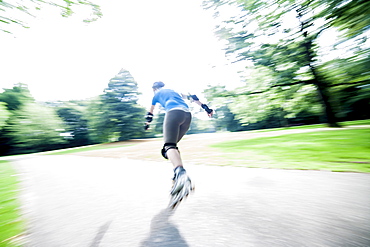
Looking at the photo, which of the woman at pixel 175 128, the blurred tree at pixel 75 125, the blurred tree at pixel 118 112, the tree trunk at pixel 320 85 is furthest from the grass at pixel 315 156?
the blurred tree at pixel 75 125

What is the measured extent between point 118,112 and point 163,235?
32.1 m

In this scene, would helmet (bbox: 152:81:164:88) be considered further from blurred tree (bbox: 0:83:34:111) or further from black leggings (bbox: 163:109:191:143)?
blurred tree (bbox: 0:83:34:111)

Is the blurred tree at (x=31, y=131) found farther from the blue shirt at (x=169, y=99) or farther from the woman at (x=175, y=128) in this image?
the woman at (x=175, y=128)

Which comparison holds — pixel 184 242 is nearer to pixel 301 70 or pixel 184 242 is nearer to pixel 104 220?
pixel 104 220

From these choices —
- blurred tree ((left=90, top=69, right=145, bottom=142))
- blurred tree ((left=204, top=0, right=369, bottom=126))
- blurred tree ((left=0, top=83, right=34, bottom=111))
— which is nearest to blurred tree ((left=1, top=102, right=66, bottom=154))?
blurred tree ((left=0, top=83, right=34, bottom=111))

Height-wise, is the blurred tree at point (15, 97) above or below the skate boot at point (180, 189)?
above

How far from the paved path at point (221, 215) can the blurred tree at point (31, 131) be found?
38.2 m

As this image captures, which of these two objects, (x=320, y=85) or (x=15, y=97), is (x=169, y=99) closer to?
(x=320, y=85)

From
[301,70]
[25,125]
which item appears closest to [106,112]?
[25,125]

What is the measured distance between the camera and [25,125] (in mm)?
33906

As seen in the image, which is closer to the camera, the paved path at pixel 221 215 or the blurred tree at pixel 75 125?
the paved path at pixel 221 215

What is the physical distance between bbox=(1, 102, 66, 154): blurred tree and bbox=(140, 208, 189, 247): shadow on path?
40.5 meters

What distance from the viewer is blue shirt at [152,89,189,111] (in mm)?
2911

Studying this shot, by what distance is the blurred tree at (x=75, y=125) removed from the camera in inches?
1555
